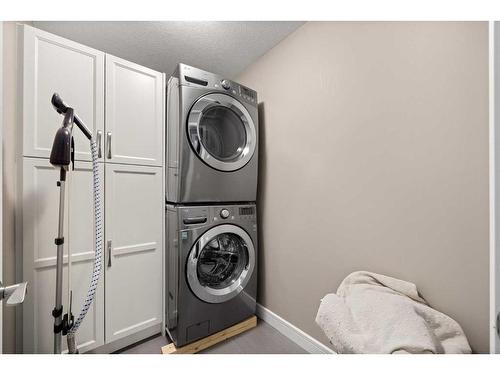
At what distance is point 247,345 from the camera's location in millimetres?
1360

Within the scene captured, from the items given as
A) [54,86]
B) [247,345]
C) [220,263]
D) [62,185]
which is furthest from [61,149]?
[247,345]

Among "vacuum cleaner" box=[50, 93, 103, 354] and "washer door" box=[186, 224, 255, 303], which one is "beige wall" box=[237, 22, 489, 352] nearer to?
"washer door" box=[186, 224, 255, 303]

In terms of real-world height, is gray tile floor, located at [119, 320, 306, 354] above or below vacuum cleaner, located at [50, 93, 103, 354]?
below

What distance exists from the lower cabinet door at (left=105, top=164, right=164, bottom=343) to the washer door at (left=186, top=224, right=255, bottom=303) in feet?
0.97

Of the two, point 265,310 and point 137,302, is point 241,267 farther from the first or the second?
point 137,302

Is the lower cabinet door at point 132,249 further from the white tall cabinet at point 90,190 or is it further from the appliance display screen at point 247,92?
the appliance display screen at point 247,92

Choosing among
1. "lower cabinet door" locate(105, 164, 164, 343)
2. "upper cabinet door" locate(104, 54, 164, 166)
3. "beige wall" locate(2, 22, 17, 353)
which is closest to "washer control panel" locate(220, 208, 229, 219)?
"lower cabinet door" locate(105, 164, 164, 343)

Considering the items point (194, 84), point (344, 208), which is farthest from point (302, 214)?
point (194, 84)

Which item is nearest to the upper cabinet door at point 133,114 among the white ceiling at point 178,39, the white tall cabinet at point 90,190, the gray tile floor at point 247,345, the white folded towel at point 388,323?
the white tall cabinet at point 90,190

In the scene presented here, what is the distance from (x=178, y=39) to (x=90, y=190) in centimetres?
112

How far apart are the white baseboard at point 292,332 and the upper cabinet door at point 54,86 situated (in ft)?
5.34

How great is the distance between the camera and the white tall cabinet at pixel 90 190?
0.98m

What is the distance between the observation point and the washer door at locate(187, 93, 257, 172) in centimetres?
130

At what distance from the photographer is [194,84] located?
130cm
